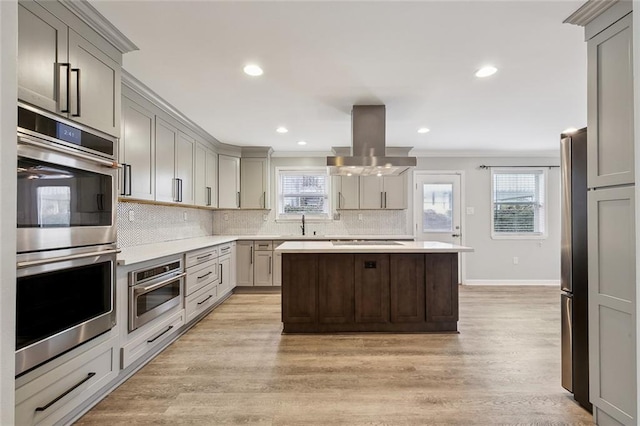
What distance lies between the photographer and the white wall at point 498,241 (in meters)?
6.02

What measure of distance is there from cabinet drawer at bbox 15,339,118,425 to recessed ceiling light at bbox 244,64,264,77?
231 centimetres

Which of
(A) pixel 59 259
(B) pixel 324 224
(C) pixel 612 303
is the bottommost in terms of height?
(C) pixel 612 303

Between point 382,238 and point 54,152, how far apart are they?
472 cm

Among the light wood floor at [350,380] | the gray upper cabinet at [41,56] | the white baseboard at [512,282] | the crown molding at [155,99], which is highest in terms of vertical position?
the crown molding at [155,99]

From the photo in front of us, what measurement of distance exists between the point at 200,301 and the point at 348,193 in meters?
3.13

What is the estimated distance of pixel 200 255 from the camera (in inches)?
151

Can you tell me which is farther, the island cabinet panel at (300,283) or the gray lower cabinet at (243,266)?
the gray lower cabinet at (243,266)

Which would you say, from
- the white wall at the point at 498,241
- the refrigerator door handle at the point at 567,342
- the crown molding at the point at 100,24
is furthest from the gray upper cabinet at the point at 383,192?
the crown molding at the point at 100,24

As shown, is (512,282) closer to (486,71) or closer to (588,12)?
(486,71)

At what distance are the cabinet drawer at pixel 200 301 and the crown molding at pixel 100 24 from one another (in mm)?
2434

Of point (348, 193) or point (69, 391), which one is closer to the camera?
point (69, 391)

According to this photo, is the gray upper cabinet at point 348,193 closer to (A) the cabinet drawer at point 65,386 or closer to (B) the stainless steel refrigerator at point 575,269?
(B) the stainless steel refrigerator at point 575,269

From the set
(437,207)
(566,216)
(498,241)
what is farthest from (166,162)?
(498,241)

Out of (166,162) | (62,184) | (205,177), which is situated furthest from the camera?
(205,177)
